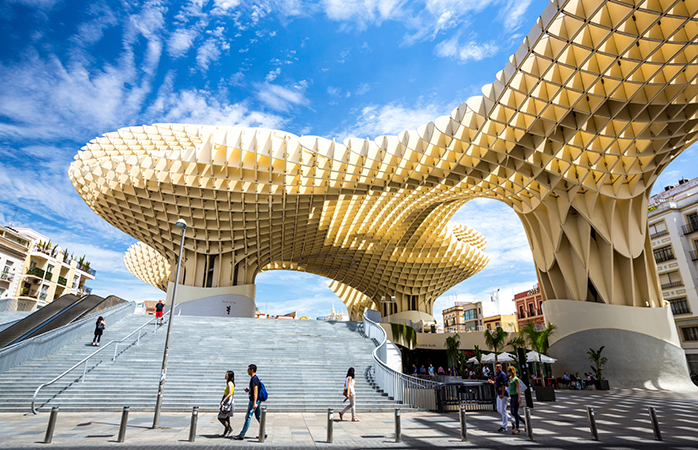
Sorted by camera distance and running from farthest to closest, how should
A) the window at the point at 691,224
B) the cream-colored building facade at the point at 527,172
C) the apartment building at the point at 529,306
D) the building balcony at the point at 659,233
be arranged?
the apartment building at the point at 529,306 → the building balcony at the point at 659,233 → the window at the point at 691,224 → the cream-colored building facade at the point at 527,172

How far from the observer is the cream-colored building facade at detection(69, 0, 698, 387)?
58.3 feet

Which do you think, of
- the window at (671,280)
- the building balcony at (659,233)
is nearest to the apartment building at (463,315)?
the window at (671,280)

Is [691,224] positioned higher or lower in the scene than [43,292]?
higher

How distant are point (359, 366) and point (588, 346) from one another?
1781 cm

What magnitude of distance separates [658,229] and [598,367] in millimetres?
23431

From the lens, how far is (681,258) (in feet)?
121

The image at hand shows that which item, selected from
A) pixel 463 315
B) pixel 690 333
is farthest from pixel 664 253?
pixel 463 315

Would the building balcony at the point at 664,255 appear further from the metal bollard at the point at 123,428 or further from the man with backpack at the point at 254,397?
the metal bollard at the point at 123,428

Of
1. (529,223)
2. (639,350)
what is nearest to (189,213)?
(529,223)

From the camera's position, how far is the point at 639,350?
960 inches

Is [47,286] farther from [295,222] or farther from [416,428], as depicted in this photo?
[416,428]

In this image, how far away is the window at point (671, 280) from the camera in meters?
37.3

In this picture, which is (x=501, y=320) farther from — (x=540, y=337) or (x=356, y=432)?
(x=356, y=432)

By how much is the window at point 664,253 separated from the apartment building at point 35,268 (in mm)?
60349
